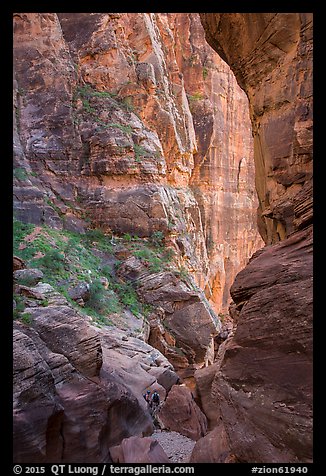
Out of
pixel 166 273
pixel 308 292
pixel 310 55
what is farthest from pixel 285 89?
pixel 166 273

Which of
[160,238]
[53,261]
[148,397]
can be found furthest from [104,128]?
[148,397]

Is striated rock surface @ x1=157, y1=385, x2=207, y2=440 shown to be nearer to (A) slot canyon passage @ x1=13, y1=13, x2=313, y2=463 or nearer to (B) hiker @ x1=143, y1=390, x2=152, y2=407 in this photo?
(A) slot canyon passage @ x1=13, y1=13, x2=313, y2=463

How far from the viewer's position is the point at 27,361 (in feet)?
23.8

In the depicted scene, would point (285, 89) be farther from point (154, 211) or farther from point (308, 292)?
point (154, 211)

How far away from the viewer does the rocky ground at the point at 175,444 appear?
8805mm

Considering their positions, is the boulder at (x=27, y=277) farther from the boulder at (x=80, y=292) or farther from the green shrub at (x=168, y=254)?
the green shrub at (x=168, y=254)

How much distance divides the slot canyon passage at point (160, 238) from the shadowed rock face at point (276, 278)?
0.03m

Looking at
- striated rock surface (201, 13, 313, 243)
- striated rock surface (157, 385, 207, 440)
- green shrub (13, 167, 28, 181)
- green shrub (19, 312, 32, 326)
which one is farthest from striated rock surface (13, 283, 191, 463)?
green shrub (13, 167, 28, 181)

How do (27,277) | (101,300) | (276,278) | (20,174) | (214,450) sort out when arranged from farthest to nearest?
(20,174), (101,300), (27,277), (214,450), (276,278)

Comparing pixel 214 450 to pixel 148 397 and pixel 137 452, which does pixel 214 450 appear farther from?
pixel 148 397

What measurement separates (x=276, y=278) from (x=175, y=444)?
6.08 meters

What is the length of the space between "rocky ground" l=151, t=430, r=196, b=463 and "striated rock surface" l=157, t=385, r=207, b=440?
0.23 metres

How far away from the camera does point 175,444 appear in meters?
9.86
